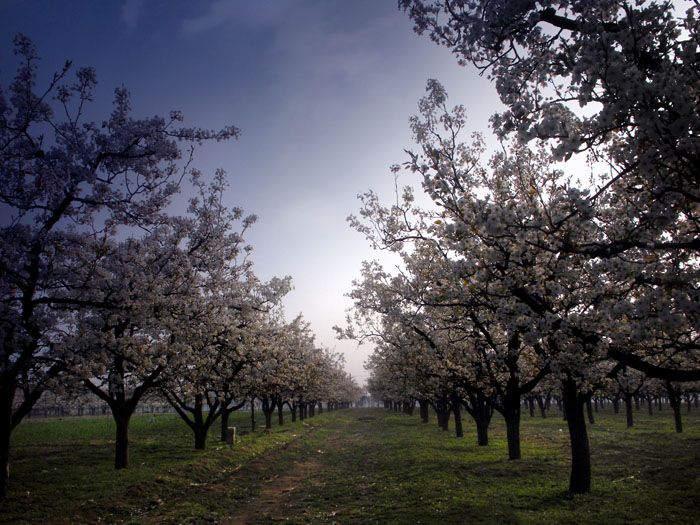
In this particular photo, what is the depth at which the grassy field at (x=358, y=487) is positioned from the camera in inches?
456

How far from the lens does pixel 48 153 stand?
32.0ft

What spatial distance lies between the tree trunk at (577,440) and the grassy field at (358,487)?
1.33 ft

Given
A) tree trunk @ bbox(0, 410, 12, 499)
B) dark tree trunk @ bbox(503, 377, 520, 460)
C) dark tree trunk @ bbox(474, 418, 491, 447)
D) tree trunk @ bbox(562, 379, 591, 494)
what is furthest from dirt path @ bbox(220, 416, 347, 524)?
dark tree trunk @ bbox(474, 418, 491, 447)

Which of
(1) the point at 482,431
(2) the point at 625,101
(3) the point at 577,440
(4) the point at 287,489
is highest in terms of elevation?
(2) the point at 625,101

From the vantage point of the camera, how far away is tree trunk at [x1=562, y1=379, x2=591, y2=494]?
1291cm

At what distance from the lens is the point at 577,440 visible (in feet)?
42.4

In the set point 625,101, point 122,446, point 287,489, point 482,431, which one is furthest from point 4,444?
point 482,431

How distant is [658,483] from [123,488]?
2060 cm

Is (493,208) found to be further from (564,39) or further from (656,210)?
(564,39)

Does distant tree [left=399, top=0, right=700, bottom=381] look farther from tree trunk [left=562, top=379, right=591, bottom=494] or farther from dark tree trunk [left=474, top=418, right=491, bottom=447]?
dark tree trunk [left=474, top=418, right=491, bottom=447]

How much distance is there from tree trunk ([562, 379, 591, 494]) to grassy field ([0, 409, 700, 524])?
1.33ft

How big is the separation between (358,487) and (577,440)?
855 centimetres

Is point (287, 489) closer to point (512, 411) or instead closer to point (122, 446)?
point (122, 446)

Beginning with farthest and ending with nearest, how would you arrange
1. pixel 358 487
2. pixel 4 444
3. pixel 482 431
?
pixel 482 431 → pixel 358 487 → pixel 4 444
